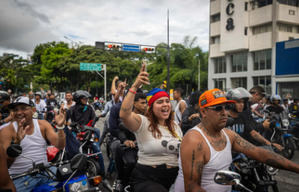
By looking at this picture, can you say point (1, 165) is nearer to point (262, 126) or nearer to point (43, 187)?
point (43, 187)

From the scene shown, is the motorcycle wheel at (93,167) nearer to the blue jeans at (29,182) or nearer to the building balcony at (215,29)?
the blue jeans at (29,182)

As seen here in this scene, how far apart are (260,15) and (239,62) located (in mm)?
5940

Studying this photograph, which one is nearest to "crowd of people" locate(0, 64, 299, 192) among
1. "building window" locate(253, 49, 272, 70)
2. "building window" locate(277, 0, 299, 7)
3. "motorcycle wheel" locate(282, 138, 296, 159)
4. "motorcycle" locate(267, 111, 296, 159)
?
"motorcycle" locate(267, 111, 296, 159)

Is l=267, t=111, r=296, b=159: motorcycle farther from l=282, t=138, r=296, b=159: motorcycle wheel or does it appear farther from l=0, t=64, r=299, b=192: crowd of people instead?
l=0, t=64, r=299, b=192: crowd of people

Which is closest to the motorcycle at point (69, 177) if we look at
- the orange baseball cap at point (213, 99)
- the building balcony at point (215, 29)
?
the orange baseball cap at point (213, 99)

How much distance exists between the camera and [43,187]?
8.73ft

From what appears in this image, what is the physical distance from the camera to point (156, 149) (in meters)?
2.71

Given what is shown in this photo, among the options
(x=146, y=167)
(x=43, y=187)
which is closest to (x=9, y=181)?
(x=43, y=187)

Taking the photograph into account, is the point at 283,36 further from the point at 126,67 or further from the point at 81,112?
the point at 81,112

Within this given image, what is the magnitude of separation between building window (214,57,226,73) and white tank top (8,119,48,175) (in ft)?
105

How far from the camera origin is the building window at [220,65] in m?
32.8

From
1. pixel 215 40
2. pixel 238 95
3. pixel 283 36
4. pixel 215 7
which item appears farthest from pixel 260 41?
pixel 238 95

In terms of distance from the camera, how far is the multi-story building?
26438mm

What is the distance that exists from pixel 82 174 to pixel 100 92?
4873 cm
